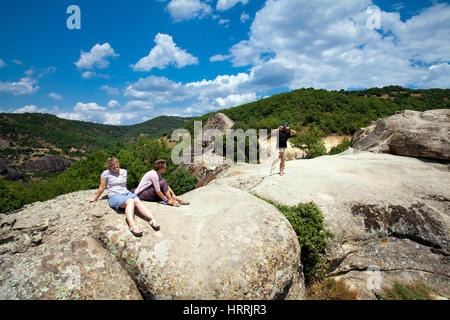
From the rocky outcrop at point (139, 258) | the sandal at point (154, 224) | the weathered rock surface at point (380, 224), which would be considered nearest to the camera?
the rocky outcrop at point (139, 258)

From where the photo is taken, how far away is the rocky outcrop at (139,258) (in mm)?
4172

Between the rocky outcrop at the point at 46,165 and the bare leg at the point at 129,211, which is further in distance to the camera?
the rocky outcrop at the point at 46,165

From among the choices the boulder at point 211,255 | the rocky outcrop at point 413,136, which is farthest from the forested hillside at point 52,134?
the boulder at point 211,255

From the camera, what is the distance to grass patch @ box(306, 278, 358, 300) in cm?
687

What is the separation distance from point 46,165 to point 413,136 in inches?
3978

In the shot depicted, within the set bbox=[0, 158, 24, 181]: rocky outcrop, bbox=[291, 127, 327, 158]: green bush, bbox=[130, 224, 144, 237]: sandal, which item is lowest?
bbox=[0, 158, 24, 181]: rocky outcrop

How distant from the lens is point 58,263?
4.32 meters

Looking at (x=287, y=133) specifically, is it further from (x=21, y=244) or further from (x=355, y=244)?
(x=21, y=244)

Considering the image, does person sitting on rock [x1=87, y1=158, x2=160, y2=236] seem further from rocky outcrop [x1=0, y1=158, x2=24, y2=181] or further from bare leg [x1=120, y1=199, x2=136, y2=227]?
rocky outcrop [x1=0, y1=158, x2=24, y2=181]

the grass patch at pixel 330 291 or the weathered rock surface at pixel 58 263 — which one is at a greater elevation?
the weathered rock surface at pixel 58 263

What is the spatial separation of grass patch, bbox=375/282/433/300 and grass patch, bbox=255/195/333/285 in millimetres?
2014

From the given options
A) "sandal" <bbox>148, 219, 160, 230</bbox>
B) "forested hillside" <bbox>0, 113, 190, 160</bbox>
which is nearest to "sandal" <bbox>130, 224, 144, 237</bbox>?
"sandal" <bbox>148, 219, 160, 230</bbox>

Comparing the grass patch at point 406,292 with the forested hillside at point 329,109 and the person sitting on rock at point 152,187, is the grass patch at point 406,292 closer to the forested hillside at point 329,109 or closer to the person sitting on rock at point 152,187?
the person sitting on rock at point 152,187

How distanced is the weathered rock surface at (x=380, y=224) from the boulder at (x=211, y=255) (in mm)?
2713
